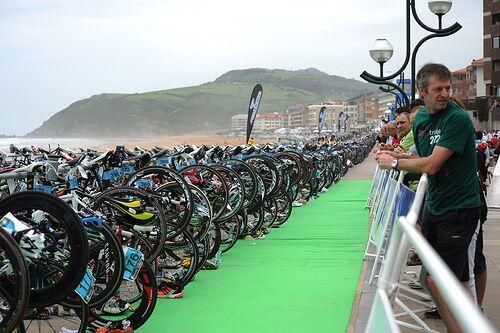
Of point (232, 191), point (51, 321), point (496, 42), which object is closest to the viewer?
point (51, 321)

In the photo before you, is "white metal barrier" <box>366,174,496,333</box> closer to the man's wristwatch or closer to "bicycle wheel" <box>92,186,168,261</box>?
the man's wristwatch

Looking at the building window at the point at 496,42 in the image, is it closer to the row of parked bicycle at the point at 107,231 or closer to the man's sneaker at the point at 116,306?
the row of parked bicycle at the point at 107,231

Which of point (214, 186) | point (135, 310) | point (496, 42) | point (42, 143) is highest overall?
point (496, 42)

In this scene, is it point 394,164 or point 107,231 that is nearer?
point 394,164

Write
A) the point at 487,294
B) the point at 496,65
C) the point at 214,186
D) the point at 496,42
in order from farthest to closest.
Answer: the point at 496,42 → the point at 496,65 → the point at 214,186 → the point at 487,294

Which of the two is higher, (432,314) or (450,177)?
(450,177)

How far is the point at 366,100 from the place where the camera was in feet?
463

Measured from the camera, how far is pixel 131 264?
14.1 feet

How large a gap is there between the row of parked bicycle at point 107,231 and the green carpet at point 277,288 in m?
0.25

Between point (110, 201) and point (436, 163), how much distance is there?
7.88 feet

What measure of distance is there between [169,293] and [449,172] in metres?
3.01

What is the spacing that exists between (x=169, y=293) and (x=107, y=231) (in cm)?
174

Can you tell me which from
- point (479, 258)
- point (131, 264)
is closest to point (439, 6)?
point (479, 258)

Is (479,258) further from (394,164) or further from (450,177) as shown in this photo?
(394,164)
